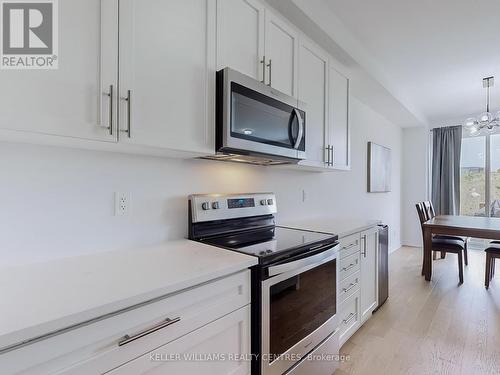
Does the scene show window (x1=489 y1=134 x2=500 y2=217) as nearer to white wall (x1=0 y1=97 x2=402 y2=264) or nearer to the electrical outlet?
white wall (x1=0 y1=97 x2=402 y2=264)

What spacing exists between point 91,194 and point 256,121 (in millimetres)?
926

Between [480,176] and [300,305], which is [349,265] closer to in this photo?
[300,305]

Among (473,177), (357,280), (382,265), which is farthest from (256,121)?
(473,177)

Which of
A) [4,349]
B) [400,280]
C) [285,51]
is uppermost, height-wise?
[285,51]

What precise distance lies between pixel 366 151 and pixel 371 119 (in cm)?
56

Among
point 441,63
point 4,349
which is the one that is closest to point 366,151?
point 441,63

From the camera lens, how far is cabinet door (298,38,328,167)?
198cm

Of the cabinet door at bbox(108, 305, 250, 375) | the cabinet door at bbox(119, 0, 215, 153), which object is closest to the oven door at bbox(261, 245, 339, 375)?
the cabinet door at bbox(108, 305, 250, 375)

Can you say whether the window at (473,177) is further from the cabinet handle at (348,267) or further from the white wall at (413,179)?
the cabinet handle at (348,267)

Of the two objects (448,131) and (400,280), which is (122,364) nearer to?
(400,280)

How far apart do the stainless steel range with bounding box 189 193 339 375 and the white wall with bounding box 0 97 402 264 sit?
Result: 0.15m

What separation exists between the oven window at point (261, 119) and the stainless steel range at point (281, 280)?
Result: 0.45 m

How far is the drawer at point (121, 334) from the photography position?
65 centimetres

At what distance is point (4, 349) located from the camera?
60cm
